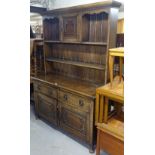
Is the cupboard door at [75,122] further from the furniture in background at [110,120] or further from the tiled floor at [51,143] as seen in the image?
the furniture in background at [110,120]

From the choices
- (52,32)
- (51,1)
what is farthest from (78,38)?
(51,1)

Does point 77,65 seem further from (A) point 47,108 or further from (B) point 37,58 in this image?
(B) point 37,58

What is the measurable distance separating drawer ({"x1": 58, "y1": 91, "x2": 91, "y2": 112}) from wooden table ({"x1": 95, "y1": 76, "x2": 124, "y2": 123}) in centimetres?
22

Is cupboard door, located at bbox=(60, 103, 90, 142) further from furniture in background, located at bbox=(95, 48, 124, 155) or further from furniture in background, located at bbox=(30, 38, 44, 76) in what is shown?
furniture in background, located at bbox=(30, 38, 44, 76)

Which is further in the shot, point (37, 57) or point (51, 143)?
point (37, 57)

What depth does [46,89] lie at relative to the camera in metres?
2.72

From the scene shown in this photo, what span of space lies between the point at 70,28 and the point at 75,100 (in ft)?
3.51

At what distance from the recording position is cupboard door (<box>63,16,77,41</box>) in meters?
2.53

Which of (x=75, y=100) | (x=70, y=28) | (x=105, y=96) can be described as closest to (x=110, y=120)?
(x=105, y=96)

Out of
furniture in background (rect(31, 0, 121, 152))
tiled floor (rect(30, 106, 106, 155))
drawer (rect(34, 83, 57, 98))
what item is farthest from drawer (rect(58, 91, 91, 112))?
tiled floor (rect(30, 106, 106, 155))

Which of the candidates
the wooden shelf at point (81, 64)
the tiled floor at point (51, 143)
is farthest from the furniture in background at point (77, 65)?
the tiled floor at point (51, 143)

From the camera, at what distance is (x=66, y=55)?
9.71 ft
